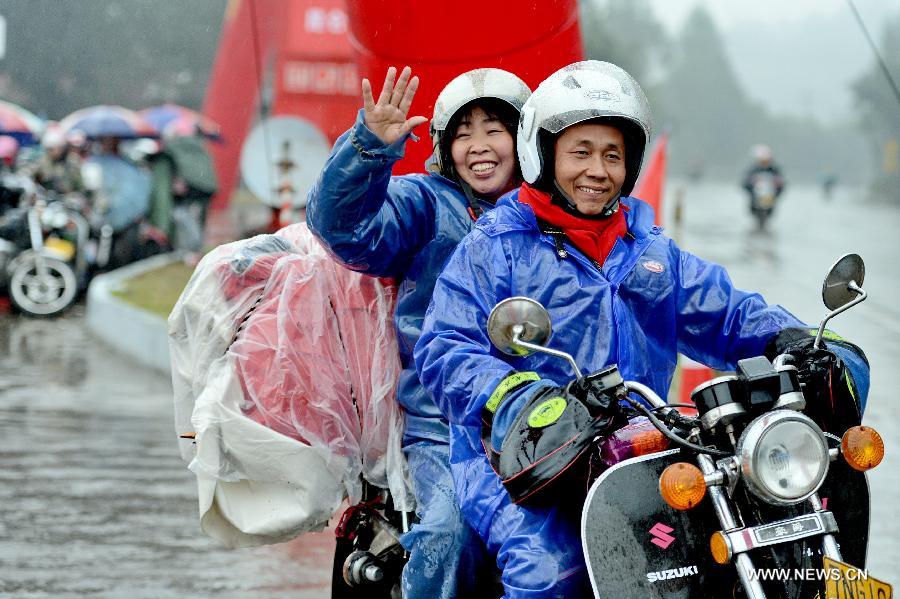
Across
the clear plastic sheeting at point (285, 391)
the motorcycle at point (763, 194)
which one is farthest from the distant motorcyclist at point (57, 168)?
the motorcycle at point (763, 194)

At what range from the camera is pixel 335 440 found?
4.02 m

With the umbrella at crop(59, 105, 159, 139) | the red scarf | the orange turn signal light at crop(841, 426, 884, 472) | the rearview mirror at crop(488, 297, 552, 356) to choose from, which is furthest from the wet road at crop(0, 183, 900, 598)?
the umbrella at crop(59, 105, 159, 139)

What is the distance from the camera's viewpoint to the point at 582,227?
11.2 ft

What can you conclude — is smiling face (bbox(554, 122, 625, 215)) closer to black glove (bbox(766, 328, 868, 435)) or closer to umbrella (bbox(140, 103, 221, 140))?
black glove (bbox(766, 328, 868, 435))

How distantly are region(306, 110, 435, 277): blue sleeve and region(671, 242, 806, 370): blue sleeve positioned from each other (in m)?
0.83

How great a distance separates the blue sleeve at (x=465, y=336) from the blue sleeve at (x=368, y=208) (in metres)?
0.43

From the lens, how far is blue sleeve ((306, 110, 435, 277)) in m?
3.71

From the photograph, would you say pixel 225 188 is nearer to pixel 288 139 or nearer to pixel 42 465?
pixel 288 139

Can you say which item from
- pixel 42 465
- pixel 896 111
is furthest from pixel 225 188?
pixel 896 111

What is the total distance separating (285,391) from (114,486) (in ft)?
12.0

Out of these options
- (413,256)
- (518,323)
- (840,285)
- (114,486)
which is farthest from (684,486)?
(114,486)

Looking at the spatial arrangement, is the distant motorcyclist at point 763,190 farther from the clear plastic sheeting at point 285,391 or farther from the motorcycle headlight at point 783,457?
the motorcycle headlight at point 783,457

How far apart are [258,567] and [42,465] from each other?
2.34 metres

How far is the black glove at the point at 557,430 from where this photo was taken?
2756 millimetres
